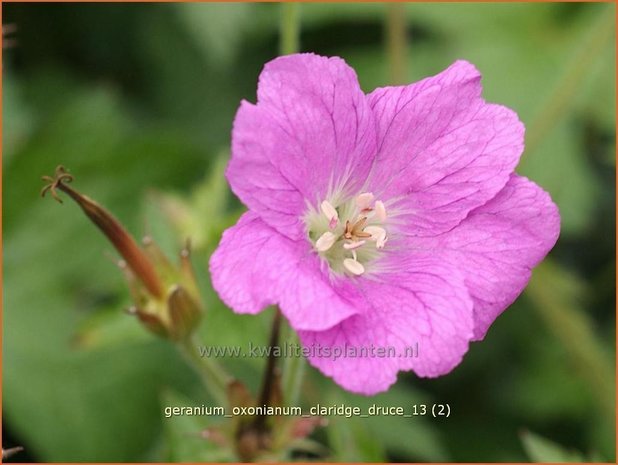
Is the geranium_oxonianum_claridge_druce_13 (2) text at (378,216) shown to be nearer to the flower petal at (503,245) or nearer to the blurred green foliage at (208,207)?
the flower petal at (503,245)

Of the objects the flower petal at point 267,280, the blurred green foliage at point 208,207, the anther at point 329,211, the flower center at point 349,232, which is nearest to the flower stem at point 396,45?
the blurred green foliage at point 208,207

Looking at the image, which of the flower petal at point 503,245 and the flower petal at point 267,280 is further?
the flower petal at point 503,245

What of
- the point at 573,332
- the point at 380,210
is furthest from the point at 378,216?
the point at 573,332

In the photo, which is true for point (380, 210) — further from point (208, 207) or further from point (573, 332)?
point (573, 332)

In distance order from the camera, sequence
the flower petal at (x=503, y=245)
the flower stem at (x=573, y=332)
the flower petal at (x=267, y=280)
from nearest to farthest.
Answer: the flower petal at (x=267, y=280)
the flower petal at (x=503, y=245)
the flower stem at (x=573, y=332)

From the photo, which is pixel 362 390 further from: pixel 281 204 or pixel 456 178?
pixel 456 178

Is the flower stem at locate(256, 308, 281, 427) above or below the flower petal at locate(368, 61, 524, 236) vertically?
below

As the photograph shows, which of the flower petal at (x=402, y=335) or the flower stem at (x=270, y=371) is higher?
the flower petal at (x=402, y=335)

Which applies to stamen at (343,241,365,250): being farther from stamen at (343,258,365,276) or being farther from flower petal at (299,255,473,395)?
flower petal at (299,255,473,395)

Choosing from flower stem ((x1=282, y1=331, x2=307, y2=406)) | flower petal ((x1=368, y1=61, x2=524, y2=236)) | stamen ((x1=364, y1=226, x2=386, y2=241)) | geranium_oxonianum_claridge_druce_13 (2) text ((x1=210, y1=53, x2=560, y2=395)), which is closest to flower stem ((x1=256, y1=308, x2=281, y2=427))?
flower stem ((x1=282, y1=331, x2=307, y2=406))
